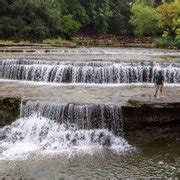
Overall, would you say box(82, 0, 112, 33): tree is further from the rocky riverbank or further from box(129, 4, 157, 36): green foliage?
the rocky riverbank

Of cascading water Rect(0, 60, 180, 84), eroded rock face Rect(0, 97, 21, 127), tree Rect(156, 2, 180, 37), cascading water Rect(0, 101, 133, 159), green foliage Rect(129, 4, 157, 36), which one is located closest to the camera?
cascading water Rect(0, 101, 133, 159)

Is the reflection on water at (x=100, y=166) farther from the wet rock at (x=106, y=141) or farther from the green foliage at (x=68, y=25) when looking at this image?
the green foliage at (x=68, y=25)

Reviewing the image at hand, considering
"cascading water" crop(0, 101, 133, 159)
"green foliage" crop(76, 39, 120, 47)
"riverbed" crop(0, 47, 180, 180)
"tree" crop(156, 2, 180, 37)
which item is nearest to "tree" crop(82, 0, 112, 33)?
"tree" crop(156, 2, 180, 37)

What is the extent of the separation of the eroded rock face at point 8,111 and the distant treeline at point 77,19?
2361 centimetres

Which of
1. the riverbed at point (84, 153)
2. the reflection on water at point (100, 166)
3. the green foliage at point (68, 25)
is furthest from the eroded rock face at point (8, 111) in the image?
the green foliage at point (68, 25)

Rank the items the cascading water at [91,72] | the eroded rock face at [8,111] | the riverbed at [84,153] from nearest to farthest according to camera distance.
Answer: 1. the riverbed at [84,153]
2. the eroded rock face at [8,111]
3. the cascading water at [91,72]

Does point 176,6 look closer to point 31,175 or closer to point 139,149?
point 139,149

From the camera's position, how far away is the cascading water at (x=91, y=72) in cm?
2097

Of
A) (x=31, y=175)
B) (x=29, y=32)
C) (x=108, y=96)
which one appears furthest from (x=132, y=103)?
(x=29, y=32)

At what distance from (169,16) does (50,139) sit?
31.2 metres

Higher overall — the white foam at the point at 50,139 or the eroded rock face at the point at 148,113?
the eroded rock face at the point at 148,113

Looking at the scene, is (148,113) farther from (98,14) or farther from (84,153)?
(98,14)

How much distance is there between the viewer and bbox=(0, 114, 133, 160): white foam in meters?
13.9

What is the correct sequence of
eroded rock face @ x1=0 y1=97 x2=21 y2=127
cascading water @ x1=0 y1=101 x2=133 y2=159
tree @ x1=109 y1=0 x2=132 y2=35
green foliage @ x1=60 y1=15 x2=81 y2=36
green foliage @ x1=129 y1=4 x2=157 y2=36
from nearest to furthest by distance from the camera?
1. cascading water @ x1=0 y1=101 x2=133 y2=159
2. eroded rock face @ x1=0 y1=97 x2=21 y2=127
3. green foliage @ x1=60 y1=15 x2=81 y2=36
4. green foliage @ x1=129 y1=4 x2=157 y2=36
5. tree @ x1=109 y1=0 x2=132 y2=35
